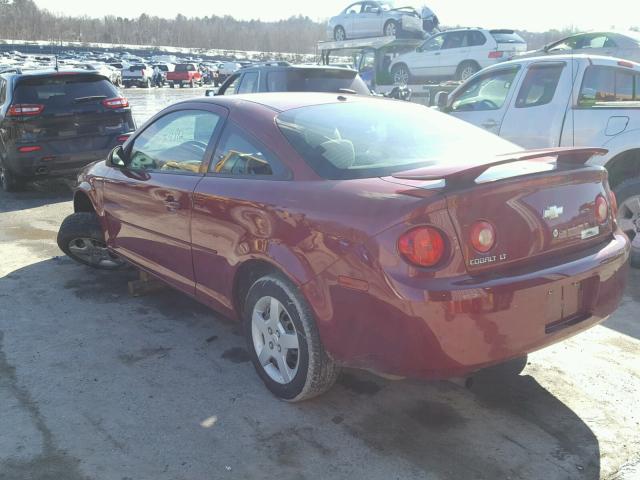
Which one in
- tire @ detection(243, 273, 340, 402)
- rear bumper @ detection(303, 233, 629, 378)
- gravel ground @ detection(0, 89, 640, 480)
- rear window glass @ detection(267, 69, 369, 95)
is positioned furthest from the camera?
rear window glass @ detection(267, 69, 369, 95)

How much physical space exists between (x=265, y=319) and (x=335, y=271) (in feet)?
2.36

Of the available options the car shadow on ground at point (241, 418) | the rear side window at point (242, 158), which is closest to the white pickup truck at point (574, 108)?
the car shadow on ground at point (241, 418)

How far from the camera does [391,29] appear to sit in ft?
69.6

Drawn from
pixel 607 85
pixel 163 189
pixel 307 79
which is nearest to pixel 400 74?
pixel 307 79

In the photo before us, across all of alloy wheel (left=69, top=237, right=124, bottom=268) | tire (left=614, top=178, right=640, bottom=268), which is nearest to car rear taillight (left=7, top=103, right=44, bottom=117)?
alloy wheel (left=69, top=237, right=124, bottom=268)

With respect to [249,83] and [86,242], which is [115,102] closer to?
[249,83]

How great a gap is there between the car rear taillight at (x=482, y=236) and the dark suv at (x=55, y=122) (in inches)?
278

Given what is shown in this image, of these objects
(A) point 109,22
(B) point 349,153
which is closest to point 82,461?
(B) point 349,153

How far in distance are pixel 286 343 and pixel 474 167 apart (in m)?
1.29

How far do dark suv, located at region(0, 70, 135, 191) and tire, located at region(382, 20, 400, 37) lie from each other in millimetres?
14470

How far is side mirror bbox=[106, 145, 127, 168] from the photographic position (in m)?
4.55

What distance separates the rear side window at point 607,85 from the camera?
6016 mm

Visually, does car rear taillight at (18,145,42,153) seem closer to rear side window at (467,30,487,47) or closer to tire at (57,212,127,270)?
tire at (57,212,127,270)

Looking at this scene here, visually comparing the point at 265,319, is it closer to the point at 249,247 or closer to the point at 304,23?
the point at 249,247
